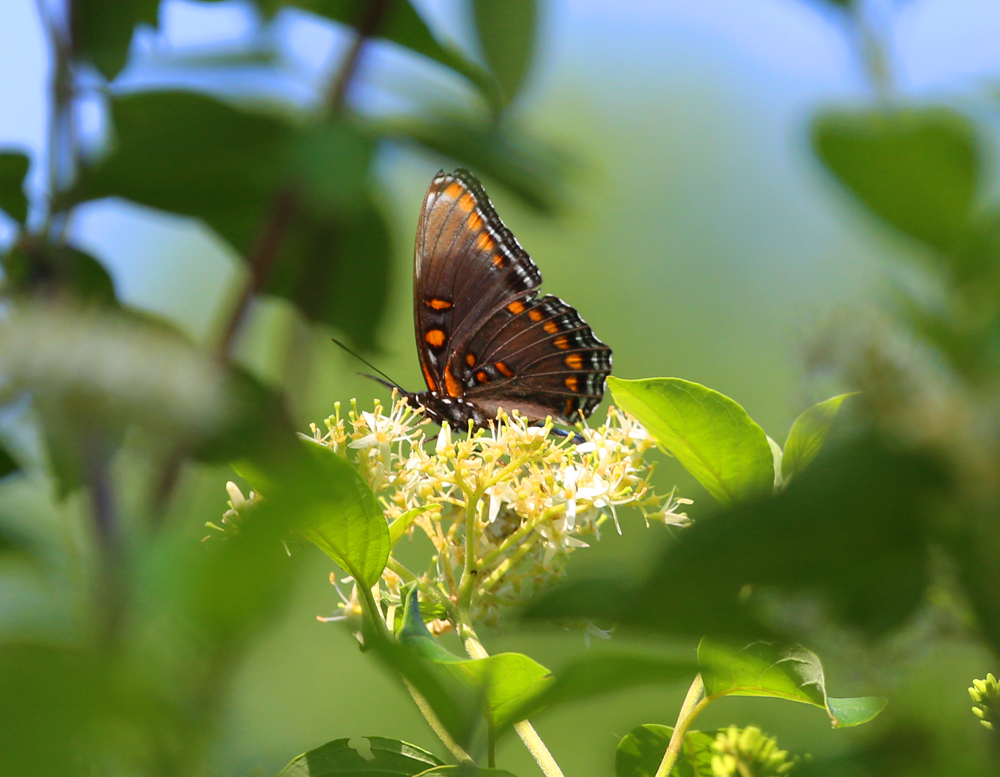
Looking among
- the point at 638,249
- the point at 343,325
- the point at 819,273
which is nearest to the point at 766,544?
the point at 343,325

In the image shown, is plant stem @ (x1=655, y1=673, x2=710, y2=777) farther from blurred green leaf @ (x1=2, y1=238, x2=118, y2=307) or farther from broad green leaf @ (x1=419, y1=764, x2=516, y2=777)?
blurred green leaf @ (x1=2, y1=238, x2=118, y2=307)

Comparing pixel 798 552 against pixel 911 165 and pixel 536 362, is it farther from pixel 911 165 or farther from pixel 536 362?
pixel 536 362

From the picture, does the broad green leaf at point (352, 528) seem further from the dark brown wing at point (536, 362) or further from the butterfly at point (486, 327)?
the dark brown wing at point (536, 362)

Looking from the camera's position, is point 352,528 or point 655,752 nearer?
point 352,528

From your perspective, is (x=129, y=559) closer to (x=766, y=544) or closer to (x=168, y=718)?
(x=168, y=718)

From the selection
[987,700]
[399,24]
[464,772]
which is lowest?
[464,772]

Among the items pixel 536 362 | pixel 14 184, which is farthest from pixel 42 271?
pixel 536 362

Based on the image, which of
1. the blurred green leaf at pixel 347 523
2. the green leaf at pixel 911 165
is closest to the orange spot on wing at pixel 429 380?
the blurred green leaf at pixel 347 523
